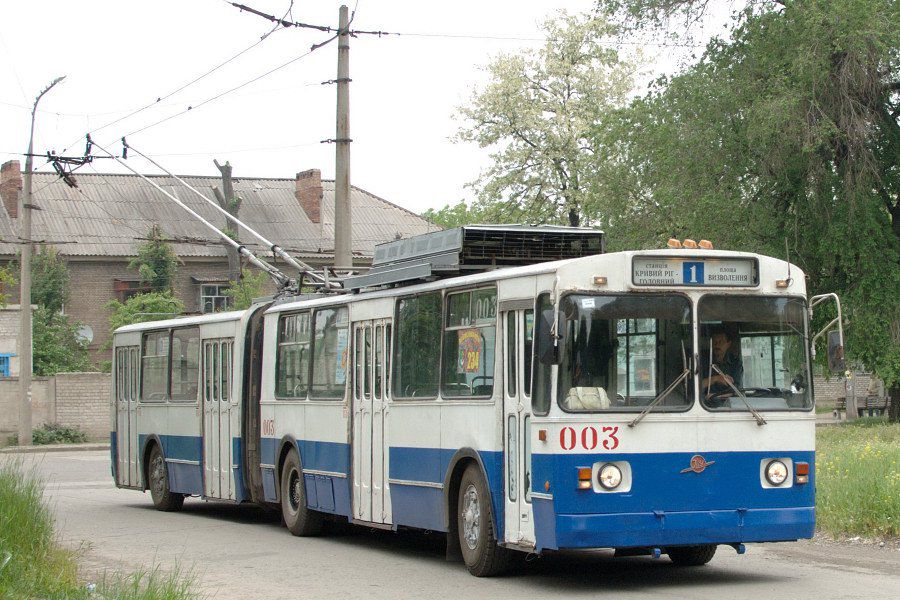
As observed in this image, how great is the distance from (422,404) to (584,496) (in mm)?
2784

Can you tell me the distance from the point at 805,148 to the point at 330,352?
1651cm

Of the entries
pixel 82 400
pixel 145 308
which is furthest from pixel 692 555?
pixel 145 308

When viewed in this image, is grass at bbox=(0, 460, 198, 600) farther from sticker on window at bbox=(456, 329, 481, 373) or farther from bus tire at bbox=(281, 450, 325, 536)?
bus tire at bbox=(281, 450, 325, 536)

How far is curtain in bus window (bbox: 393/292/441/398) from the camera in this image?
12.7 meters

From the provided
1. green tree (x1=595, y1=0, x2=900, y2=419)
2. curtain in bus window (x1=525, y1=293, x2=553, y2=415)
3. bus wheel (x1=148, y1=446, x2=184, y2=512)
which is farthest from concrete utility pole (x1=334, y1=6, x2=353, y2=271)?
green tree (x1=595, y1=0, x2=900, y2=419)

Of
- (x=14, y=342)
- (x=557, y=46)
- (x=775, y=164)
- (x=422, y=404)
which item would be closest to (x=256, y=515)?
(x=422, y=404)

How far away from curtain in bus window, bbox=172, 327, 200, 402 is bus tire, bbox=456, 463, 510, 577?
791cm

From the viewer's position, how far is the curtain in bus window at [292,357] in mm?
16031

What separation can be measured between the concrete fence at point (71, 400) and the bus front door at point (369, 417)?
1193 inches

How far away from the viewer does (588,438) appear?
1048 centimetres

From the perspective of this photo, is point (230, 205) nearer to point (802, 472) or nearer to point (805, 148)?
point (805, 148)

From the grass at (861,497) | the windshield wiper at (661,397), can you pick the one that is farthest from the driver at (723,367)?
the grass at (861,497)

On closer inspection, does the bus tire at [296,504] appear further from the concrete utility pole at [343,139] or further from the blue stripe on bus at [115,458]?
the blue stripe on bus at [115,458]

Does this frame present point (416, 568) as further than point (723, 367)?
Yes
